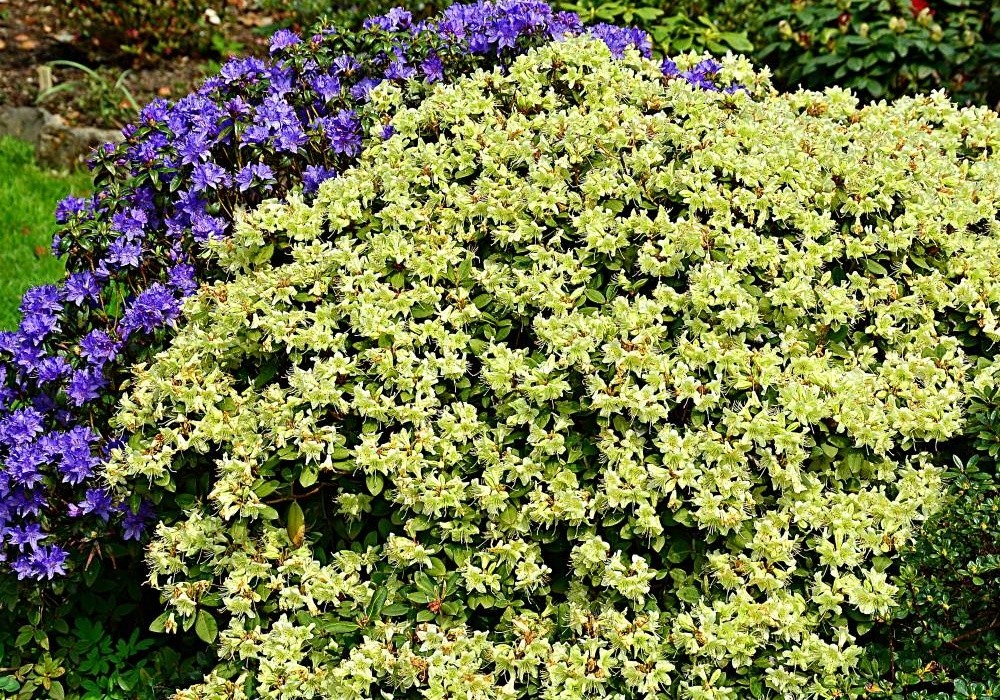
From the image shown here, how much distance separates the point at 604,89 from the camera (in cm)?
369

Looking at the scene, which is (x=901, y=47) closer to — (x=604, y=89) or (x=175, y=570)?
(x=604, y=89)

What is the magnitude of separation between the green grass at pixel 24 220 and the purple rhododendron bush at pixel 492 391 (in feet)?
6.51

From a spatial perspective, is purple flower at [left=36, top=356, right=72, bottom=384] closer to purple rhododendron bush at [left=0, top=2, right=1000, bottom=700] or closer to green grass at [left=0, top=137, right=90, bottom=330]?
purple rhododendron bush at [left=0, top=2, right=1000, bottom=700]

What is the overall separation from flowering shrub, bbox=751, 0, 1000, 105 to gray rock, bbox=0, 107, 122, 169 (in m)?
4.32

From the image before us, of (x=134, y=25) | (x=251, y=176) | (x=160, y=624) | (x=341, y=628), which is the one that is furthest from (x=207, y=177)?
(x=134, y=25)

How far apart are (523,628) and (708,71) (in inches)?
84.2

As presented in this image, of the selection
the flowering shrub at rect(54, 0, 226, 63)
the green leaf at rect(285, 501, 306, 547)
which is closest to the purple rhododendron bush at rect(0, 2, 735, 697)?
the green leaf at rect(285, 501, 306, 547)

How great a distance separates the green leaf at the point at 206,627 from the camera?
301 centimetres

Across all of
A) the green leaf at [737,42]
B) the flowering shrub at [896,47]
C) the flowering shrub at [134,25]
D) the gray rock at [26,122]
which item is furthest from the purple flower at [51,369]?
the flowering shrub at [134,25]

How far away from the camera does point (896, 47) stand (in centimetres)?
635

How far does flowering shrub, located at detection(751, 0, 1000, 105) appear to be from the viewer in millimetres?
6402

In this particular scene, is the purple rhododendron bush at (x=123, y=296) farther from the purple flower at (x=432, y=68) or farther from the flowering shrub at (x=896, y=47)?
the flowering shrub at (x=896, y=47)

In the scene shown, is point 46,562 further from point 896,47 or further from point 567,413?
point 896,47

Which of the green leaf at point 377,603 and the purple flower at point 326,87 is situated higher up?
the purple flower at point 326,87
